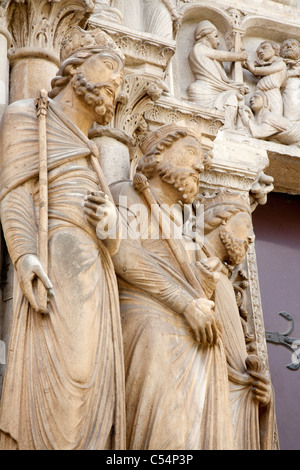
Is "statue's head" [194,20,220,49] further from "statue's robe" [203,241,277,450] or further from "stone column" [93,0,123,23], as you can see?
"statue's robe" [203,241,277,450]

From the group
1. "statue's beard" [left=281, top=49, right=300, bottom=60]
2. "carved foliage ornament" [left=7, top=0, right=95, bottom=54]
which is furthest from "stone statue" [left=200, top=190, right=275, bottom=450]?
"statue's beard" [left=281, top=49, right=300, bottom=60]

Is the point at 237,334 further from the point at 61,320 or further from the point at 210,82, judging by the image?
the point at 210,82

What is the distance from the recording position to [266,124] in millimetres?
6812

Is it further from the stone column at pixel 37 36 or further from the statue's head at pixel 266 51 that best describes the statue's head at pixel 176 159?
the statue's head at pixel 266 51

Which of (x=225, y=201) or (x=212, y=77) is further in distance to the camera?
(x=212, y=77)

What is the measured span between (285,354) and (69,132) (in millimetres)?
2472

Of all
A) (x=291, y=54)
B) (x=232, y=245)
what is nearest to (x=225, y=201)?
(x=232, y=245)

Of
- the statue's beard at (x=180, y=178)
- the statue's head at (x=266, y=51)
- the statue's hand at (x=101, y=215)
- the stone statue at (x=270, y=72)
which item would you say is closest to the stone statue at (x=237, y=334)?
the statue's beard at (x=180, y=178)

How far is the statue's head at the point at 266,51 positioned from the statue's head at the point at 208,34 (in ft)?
1.16

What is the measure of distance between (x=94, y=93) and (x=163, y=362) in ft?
4.21

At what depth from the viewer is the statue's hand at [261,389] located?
4.91 metres

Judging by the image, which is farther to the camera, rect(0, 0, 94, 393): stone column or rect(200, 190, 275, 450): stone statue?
rect(0, 0, 94, 393): stone column

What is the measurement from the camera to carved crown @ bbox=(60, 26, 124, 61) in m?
4.84

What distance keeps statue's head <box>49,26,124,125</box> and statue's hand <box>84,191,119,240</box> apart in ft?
1.87
